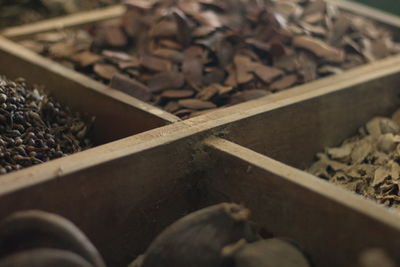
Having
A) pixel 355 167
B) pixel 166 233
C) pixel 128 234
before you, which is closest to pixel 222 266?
pixel 166 233

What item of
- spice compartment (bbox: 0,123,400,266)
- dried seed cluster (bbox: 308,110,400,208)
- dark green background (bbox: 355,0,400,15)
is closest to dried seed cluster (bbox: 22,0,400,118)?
dried seed cluster (bbox: 308,110,400,208)

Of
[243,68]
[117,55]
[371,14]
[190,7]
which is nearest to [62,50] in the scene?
[117,55]

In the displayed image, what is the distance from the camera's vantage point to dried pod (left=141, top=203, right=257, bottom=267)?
116 cm

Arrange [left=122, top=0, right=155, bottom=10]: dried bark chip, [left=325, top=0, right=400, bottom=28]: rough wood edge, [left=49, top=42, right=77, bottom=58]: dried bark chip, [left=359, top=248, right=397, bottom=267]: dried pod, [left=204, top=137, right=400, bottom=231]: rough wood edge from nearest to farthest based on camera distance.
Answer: [left=359, top=248, right=397, bottom=267]: dried pod
[left=204, top=137, right=400, bottom=231]: rough wood edge
[left=49, top=42, right=77, bottom=58]: dried bark chip
[left=122, top=0, right=155, bottom=10]: dried bark chip
[left=325, top=0, right=400, bottom=28]: rough wood edge

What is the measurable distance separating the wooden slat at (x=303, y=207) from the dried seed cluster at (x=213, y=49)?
458 mm

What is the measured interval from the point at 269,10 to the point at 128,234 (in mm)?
1342

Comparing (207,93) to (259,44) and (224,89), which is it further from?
(259,44)

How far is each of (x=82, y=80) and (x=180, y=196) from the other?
0.67 meters

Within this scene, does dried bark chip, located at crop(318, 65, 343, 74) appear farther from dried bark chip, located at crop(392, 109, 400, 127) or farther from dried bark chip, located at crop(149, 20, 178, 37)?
dried bark chip, located at crop(149, 20, 178, 37)

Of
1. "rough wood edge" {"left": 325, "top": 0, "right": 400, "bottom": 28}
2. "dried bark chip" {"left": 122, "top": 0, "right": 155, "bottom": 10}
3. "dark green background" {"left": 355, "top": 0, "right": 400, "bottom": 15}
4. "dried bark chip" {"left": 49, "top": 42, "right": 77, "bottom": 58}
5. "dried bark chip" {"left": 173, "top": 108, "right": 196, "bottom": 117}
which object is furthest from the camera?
"dark green background" {"left": 355, "top": 0, "right": 400, "bottom": 15}

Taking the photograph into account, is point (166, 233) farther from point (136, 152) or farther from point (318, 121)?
point (318, 121)

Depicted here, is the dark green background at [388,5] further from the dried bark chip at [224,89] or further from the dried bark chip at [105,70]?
the dried bark chip at [105,70]

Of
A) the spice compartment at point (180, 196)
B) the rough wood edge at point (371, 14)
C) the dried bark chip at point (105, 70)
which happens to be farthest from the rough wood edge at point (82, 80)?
the rough wood edge at point (371, 14)

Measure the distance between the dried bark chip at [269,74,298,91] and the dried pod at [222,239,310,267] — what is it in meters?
0.90
